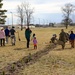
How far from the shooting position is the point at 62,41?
2391cm

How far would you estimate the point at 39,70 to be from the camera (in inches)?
541

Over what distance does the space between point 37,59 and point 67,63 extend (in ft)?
6.85

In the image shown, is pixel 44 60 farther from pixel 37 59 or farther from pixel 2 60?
pixel 2 60

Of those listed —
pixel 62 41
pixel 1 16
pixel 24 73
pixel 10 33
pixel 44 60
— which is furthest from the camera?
pixel 1 16

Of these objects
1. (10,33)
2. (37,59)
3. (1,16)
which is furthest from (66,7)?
Answer: (37,59)

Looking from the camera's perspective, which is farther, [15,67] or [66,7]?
[66,7]

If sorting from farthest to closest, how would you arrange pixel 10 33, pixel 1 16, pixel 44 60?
pixel 1 16 < pixel 10 33 < pixel 44 60

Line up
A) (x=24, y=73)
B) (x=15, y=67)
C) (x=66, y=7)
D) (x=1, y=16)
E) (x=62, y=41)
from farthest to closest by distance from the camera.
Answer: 1. (x=66, y=7)
2. (x=1, y=16)
3. (x=62, y=41)
4. (x=15, y=67)
5. (x=24, y=73)

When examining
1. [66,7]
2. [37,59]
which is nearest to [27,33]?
[37,59]

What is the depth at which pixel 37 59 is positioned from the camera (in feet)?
55.4

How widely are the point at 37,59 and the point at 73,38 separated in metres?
A: 8.49

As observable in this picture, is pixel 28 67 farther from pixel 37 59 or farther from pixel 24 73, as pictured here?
pixel 37 59

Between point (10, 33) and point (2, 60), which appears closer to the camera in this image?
point (2, 60)

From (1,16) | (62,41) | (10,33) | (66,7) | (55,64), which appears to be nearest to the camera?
(55,64)
